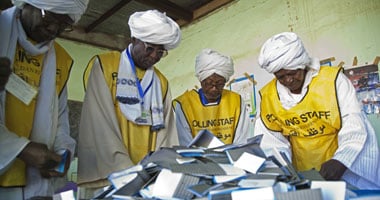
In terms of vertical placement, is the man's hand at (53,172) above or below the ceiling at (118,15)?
below

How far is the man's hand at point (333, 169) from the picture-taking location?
1.22 metres

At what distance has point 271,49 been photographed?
5.42 ft

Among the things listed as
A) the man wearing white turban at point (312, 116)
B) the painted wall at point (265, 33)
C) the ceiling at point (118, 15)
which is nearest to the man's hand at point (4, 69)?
the man wearing white turban at point (312, 116)

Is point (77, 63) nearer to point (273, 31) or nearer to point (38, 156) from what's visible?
point (273, 31)

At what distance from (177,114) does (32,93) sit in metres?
1.06

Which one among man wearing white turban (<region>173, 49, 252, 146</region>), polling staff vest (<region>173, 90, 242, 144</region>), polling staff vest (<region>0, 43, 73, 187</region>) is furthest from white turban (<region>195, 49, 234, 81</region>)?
polling staff vest (<region>0, 43, 73, 187</region>)

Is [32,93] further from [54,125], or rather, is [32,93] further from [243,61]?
[243,61]

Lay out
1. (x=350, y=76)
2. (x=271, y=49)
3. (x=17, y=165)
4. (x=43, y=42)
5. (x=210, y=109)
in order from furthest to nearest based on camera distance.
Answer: (x=350, y=76) → (x=210, y=109) → (x=271, y=49) → (x=43, y=42) → (x=17, y=165)

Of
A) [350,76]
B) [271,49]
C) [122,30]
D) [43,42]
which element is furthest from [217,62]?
[122,30]

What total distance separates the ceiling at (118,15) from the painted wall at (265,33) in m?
0.10

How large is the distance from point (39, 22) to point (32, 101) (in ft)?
0.84

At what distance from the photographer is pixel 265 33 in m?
2.94

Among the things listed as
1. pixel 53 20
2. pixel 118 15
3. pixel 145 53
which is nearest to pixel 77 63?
pixel 118 15

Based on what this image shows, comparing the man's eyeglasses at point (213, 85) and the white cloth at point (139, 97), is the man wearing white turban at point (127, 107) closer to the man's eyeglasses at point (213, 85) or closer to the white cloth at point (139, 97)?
the white cloth at point (139, 97)
